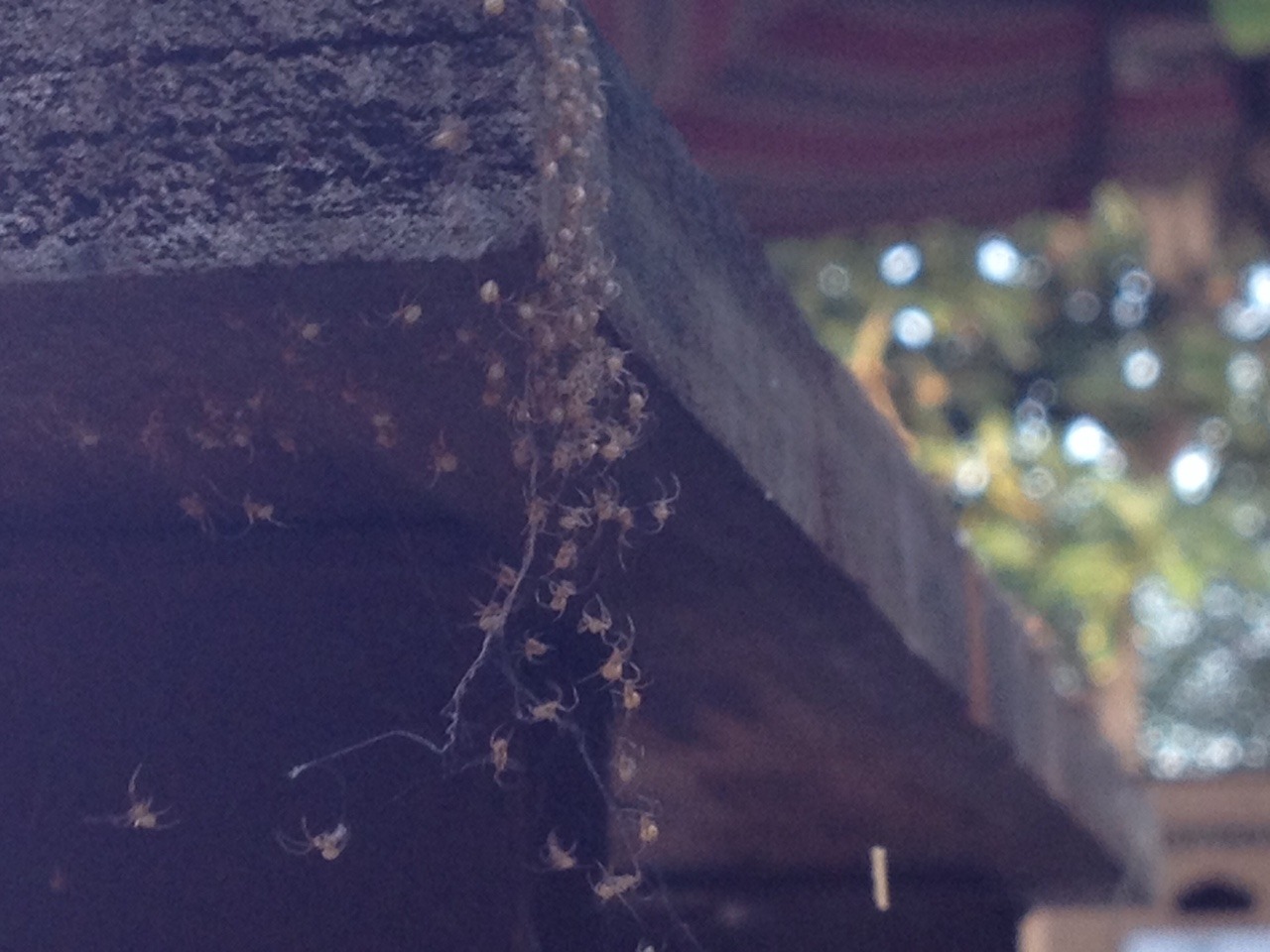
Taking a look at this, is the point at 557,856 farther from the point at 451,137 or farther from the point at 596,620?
the point at 451,137

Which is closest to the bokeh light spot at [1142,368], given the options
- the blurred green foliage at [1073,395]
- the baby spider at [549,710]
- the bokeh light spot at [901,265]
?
the blurred green foliage at [1073,395]

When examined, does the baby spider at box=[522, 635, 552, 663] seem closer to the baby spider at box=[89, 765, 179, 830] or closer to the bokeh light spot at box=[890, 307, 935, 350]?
the baby spider at box=[89, 765, 179, 830]

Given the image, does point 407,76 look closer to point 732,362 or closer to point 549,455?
point 549,455

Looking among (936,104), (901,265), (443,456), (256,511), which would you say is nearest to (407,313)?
(443,456)

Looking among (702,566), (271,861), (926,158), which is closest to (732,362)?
(702,566)

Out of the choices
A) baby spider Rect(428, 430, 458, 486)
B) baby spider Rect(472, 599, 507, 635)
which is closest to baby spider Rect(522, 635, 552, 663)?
baby spider Rect(472, 599, 507, 635)
